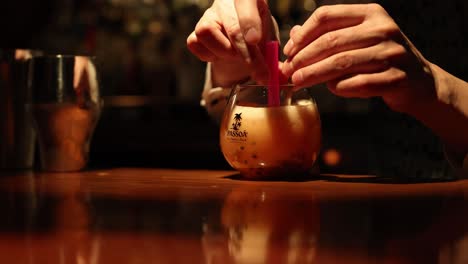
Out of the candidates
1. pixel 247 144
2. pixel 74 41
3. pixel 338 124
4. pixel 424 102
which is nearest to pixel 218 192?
pixel 247 144

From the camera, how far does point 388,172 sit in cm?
178

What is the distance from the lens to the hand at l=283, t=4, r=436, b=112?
3.40ft

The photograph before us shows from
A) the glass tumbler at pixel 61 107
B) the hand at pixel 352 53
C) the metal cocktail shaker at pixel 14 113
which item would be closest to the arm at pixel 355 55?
the hand at pixel 352 53

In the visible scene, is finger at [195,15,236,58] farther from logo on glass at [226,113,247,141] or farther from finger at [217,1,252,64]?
logo on glass at [226,113,247,141]

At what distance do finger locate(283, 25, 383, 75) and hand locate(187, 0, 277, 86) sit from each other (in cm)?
8

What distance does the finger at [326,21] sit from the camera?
1.05 meters

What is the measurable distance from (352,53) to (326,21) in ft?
0.21

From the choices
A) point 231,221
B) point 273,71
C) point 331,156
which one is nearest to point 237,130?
point 273,71

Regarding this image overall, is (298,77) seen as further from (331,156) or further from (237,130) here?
(331,156)

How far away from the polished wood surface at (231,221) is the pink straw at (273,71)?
0.13 m

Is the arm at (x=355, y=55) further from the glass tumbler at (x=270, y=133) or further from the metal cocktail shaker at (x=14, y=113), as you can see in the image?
the metal cocktail shaker at (x=14, y=113)

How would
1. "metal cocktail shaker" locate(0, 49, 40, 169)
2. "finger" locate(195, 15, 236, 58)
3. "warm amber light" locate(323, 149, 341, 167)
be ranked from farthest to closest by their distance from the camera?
"warm amber light" locate(323, 149, 341, 167)
"metal cocktail shaker" locate(0, 49, 40, 169)
"finger" locate(195, 15, 236, 58)

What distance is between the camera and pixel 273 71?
41.8 inches

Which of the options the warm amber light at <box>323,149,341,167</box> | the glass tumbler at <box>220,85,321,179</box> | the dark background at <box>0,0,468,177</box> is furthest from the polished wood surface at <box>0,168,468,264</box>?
the warm amber light at <box>323,149,341,167</box>
